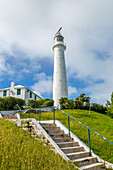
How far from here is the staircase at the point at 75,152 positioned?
213 inches

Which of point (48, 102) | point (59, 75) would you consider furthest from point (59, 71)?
point (48, 102)

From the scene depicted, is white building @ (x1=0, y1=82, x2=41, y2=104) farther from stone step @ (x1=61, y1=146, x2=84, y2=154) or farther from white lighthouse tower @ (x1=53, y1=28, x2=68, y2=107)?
stone step @ (x1=61, y1=146, x2=84, y2=154)

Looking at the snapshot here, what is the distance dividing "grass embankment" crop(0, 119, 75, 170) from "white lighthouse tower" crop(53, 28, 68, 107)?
1644 centimetres

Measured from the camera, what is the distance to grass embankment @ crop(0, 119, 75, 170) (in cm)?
442

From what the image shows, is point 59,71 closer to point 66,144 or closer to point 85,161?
point 66,144

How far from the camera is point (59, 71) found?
24234 mm

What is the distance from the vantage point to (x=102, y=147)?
7.04m

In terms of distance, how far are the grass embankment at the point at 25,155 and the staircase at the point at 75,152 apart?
0.63 meters

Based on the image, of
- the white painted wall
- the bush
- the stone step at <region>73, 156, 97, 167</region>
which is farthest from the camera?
the white painted wall

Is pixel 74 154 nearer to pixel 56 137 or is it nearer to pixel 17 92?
pixel 56 137

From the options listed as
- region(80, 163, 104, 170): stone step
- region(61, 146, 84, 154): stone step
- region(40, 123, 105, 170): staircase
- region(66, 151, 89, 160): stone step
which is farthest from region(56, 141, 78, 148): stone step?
region(80, 163, 104, 170): stone step

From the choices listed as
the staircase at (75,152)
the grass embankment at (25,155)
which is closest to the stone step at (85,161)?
the staircase at (75,152)

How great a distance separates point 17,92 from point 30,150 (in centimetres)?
2530

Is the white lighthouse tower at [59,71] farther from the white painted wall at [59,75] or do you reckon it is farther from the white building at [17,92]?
the white building at [17,92]
